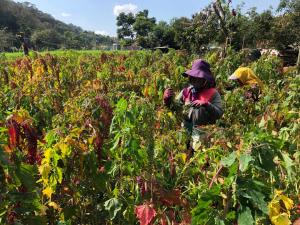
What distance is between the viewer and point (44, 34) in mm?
71000

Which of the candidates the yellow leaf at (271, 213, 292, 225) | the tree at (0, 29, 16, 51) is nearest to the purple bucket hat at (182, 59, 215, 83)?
the yellow leaf at (271, 213, 292, 225)

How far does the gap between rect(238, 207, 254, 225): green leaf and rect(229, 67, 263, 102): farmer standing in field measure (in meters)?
4.15

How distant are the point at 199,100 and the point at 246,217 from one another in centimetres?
221

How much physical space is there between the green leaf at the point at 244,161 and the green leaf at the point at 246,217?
0.18m

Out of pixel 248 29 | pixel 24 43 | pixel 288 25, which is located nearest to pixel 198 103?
pixel 24 43

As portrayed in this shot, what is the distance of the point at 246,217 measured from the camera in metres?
1.50

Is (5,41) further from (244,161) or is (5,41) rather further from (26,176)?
(244,161)

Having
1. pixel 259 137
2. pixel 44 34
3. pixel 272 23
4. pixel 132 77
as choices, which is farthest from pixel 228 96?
pixel 44 34

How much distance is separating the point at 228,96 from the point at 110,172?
3.38m

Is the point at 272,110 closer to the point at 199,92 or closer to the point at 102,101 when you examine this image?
the point at 199,92

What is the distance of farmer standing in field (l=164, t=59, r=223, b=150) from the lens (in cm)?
358

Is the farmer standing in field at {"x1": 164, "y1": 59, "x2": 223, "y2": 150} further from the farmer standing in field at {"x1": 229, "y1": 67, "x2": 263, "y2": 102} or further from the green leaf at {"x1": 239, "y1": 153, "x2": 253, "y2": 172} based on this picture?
the green leaf at {"x1": 239, "y1": 153, "x2": 253, "y2": 172}

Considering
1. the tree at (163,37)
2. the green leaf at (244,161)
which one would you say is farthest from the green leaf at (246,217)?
the tree at (163,37)

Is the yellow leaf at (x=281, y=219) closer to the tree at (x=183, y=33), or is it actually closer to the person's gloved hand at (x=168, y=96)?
the person's gloved hand at (x=168, y=96)
